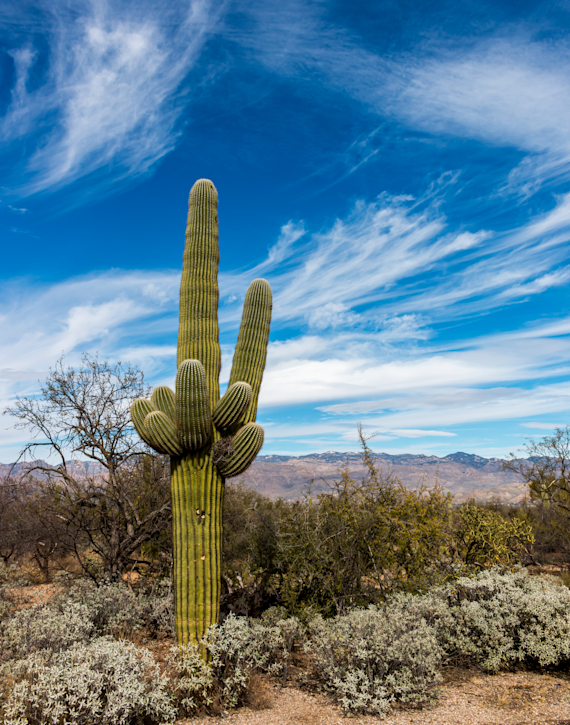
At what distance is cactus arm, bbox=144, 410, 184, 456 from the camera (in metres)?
5.86

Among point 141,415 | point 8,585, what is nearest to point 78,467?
point 8,585

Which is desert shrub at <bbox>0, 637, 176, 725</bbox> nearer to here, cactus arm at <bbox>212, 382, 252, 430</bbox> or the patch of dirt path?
the patch of dirt path

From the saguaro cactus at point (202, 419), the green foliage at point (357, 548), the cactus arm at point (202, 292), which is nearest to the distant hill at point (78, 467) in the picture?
the saguaro cactus at point (202, 419)

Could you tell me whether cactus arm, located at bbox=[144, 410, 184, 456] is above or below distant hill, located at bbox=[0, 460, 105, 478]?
above

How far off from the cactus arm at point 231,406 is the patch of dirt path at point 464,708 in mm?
3269

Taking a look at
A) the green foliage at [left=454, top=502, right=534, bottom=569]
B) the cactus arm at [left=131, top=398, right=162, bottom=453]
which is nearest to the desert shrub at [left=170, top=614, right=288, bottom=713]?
the cactus arm at [left=131, top=398, right=162, bottom=453]

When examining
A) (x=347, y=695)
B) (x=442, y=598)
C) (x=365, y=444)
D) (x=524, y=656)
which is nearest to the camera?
(x=347, y=695)

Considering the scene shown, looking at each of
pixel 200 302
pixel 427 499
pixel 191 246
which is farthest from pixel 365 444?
pixel 191 246

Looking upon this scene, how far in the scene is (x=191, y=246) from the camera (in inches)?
275

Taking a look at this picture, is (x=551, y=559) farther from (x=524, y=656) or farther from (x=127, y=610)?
(x=127, y=610)

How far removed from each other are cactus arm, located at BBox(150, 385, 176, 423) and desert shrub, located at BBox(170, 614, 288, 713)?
2715 millimetres

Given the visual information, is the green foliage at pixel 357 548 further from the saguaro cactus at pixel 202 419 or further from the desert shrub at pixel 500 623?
the saguaro cactus at pixel 202 419

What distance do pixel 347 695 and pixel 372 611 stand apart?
101 cm

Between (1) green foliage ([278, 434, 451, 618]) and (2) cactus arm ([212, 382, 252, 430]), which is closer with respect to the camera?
(2) cactus arm ([212, 382, 252, 430])
